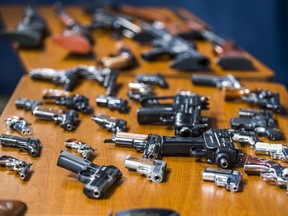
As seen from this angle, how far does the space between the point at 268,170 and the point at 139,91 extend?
30.7 inches

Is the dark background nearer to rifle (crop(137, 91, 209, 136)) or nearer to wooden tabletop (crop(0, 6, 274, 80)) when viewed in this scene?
wooden tabletop (crop(0, 6, 274, 80))

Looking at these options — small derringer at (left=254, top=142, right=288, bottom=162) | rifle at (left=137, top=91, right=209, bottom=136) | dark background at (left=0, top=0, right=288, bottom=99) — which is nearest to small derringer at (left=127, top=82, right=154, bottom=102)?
rifle at (left=137, top=91, right=209, bottom=136)

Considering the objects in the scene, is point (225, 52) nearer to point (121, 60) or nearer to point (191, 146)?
point (121, 60)

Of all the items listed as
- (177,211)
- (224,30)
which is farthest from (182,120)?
(224,30)

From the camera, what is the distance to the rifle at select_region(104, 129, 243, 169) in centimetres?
158

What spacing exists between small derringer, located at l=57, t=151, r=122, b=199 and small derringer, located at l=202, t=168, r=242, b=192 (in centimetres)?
25

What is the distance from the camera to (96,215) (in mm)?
1353

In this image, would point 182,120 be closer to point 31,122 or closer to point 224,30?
point 31,122

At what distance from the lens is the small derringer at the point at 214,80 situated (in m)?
2.24

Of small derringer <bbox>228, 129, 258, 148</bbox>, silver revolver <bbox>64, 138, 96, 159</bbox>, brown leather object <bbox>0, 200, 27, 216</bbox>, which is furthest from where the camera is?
small derringer <bbox>228, 129, 258, 148</bbox>

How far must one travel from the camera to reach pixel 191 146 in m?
1.63

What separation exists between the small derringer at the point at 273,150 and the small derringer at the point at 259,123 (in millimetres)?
105

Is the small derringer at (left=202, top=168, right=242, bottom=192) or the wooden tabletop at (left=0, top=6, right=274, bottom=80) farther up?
the wooden tabletop at (left=0, top=6, right=274, bottom=80)

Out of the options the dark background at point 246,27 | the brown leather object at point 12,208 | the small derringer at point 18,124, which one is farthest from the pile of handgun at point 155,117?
the dark background at point 246,27
